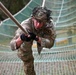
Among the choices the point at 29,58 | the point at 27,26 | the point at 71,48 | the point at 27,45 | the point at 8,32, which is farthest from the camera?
the point at 8,32

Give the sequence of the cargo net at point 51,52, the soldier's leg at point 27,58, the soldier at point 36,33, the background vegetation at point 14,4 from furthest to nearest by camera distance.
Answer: the background vegetation at point 14,4, the cargo net at point 51,52, the soldier's leg at point 27,58, the soldier at point 36,33

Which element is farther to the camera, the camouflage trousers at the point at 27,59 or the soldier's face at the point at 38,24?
the camouflage trousers at the point at 27,59

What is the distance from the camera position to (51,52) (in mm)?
3365

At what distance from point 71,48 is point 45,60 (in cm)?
32

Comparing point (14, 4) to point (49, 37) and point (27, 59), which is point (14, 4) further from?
point (49, 37)

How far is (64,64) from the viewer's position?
3740 mm

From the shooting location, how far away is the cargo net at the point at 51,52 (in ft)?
10.8

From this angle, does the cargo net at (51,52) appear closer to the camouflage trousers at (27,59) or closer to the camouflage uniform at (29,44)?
the camouflage trousers at (27,59)

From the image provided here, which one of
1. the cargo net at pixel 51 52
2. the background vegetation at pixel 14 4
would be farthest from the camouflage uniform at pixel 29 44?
the background vegetation at pixel 14 4

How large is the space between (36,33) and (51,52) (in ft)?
4.92

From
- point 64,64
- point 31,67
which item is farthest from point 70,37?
point 31,67

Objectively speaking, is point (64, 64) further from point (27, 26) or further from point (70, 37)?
point (27, 26)

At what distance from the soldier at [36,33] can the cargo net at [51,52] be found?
3.77 ft

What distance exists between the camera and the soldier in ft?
5.51
